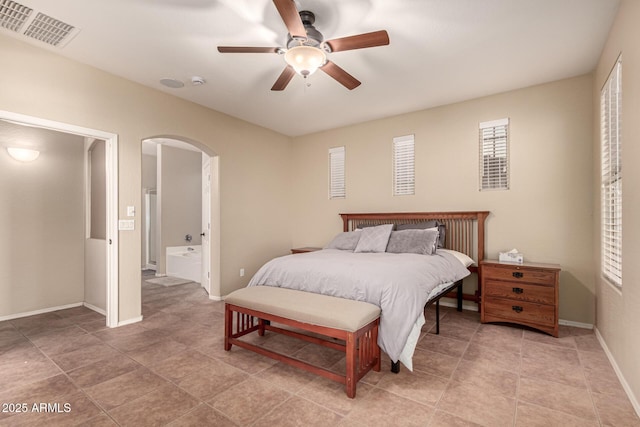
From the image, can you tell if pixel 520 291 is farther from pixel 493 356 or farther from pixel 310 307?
pixel 310 307

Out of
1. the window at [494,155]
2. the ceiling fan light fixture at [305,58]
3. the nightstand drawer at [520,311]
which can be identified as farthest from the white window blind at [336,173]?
the ceiling fan light fixture at [305,58]

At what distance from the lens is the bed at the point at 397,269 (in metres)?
2.43

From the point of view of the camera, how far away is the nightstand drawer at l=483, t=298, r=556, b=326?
→ 10.5 ft

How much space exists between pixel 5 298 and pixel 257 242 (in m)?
3.26

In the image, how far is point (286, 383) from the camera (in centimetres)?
230

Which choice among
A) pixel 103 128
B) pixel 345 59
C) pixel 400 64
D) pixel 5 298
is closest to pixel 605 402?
pixel 400 64

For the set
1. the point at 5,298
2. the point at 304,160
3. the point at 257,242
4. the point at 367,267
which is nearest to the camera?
the point at 367,267

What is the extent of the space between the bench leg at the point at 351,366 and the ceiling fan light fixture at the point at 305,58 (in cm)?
205

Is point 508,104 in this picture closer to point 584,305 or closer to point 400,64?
point 400,64

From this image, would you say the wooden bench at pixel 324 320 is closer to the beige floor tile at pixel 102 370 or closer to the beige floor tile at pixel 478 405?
the beige floor tile at pixel 478 405

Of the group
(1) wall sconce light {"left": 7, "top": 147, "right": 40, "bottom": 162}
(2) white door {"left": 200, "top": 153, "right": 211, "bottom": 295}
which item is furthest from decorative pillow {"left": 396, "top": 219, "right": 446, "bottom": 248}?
(1) wall sconce light {"left": 7, "top": 147, "right": 40, "bottom": 162}

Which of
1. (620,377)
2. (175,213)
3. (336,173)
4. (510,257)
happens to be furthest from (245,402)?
(175,213)

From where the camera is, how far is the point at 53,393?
2.15m

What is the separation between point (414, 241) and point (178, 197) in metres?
5.52
